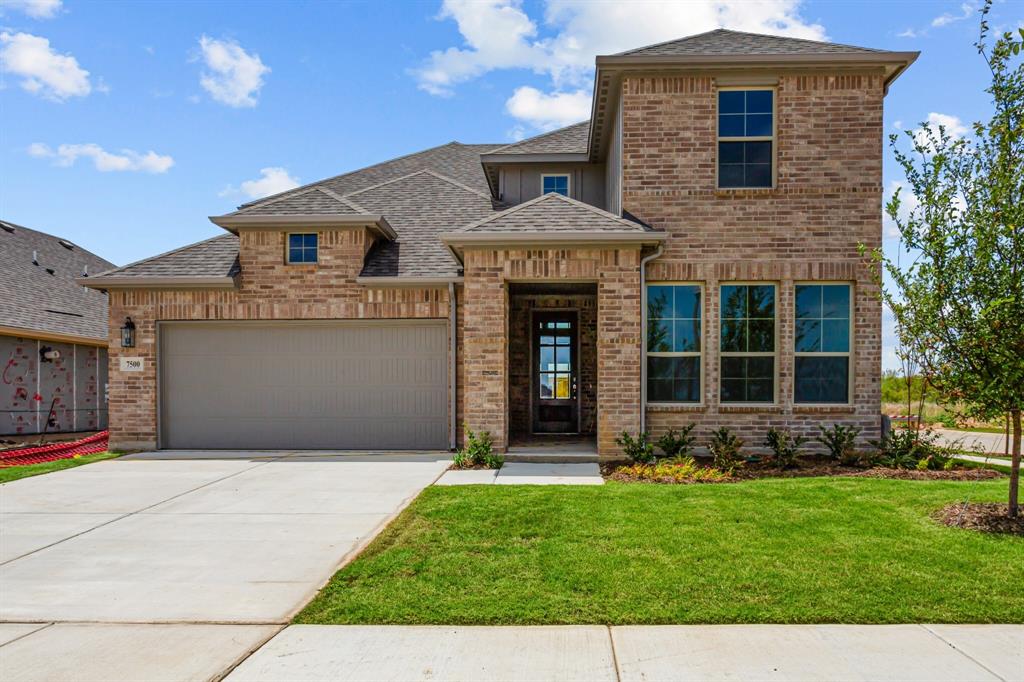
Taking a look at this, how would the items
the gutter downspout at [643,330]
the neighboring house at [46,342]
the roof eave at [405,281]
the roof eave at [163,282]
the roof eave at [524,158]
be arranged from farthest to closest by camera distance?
the neighboring house at [46,342] → the roof eave at [524,158] → the roof eave at [163,282] → the roof eave at [405,281] → the gutter downspout at [643,330]

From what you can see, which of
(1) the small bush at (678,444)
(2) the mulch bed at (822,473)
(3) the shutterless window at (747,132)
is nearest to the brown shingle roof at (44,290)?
(2) the mulch bed at (822,473)

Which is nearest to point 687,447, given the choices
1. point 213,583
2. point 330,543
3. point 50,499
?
point 330,543

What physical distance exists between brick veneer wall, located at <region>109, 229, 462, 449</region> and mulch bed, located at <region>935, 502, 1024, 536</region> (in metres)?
7.72

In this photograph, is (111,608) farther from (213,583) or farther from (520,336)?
(520,336)

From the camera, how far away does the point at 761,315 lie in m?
10.2

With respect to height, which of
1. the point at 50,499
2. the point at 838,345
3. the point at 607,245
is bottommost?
the point at 50,499

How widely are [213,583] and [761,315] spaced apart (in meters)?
8.51

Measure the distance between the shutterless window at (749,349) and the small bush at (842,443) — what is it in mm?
972

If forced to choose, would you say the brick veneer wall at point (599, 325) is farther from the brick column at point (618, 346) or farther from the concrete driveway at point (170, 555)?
the concrete driveway at point (170, 555)

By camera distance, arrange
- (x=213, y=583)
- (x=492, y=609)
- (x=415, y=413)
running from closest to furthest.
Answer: (x=492, y=609), (x=213, y=583), (x=415, y=413)

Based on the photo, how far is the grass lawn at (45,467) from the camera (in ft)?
30.7

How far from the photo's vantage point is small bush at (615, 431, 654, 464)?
9.47 metres

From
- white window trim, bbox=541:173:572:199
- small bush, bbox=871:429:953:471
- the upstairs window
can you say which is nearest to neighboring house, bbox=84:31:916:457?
small bush, bbox=871:429:953:471

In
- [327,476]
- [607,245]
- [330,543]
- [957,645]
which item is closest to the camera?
[957,645]
